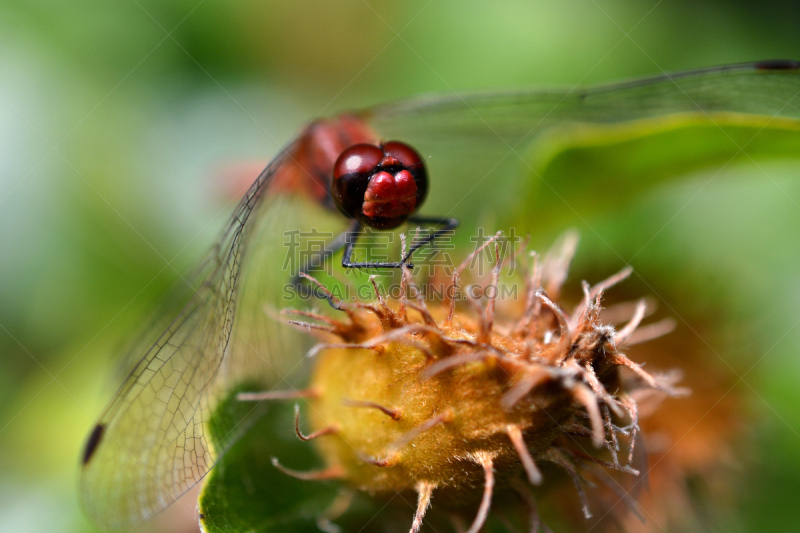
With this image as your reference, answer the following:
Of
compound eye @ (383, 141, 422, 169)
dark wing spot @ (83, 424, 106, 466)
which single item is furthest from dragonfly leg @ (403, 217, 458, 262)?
dark wing spot @ (83, 424, 106, 466)

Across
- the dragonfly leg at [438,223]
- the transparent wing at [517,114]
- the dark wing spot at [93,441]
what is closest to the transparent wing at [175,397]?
the dark wing spot at [93,441]

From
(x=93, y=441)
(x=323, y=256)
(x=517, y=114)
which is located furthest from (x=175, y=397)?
(x=517, y=114)

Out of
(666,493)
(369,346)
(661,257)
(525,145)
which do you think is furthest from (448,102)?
(666,493)

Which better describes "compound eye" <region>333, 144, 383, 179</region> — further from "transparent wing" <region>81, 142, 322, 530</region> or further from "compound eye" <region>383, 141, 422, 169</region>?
"transparent wing" <region>81, 142, 322, 530</region>

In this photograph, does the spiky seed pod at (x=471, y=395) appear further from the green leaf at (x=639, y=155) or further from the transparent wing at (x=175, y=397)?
the green leaf at (x=639, y=155)

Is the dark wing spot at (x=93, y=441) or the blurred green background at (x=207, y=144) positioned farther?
the blurred green background at (x=207, y=144)

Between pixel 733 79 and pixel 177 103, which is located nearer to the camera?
pixel 733 79

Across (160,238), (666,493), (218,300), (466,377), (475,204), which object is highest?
(475,204)

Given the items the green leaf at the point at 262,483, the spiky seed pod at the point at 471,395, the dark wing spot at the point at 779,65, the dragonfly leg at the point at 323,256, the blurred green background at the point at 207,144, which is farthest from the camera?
the blurred green background at the point at 207,144

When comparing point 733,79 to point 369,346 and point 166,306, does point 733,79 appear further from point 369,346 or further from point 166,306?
point 166,306
